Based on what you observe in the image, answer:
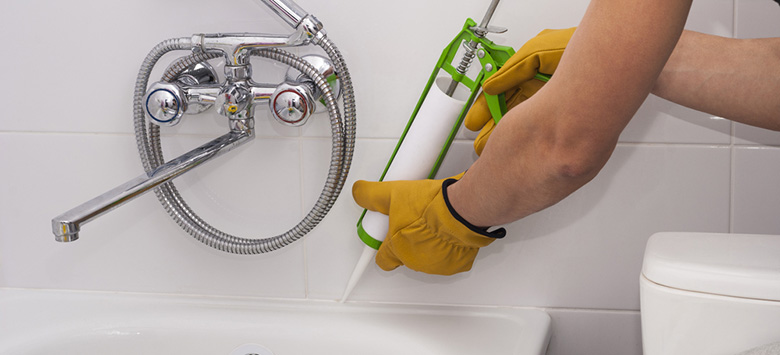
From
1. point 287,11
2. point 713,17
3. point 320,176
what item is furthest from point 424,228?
point 713,17

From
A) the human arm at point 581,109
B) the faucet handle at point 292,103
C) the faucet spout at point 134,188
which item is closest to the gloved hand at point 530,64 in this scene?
the human arm at point 581,109

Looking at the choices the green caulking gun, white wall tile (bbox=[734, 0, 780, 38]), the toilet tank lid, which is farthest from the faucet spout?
white wall tile (bbox=[734, 0, 780, 38])

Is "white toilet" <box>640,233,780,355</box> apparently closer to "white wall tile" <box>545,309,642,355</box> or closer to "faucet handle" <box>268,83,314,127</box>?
"white wall tile" <box>545,309,642,355</box>

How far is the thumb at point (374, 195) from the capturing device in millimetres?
734

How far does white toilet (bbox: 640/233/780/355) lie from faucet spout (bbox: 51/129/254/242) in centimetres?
50

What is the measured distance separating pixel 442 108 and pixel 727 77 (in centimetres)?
32

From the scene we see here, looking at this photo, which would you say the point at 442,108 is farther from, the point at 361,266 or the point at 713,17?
the point at 713,17

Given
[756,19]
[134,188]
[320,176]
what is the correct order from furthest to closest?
[320,176], [756,19], [134,188]

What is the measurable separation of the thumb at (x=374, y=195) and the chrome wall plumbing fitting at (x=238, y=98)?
0.08 feet

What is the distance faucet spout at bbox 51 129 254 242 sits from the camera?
57 centimetres

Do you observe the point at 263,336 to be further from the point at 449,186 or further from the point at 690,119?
the point at 690,119

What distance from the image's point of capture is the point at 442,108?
0.71m

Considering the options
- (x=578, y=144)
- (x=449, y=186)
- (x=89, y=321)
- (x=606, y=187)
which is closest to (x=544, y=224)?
(x=606, y=187)

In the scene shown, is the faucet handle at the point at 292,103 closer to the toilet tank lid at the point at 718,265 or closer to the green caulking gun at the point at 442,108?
the green caulking gun at the point at 442,108
